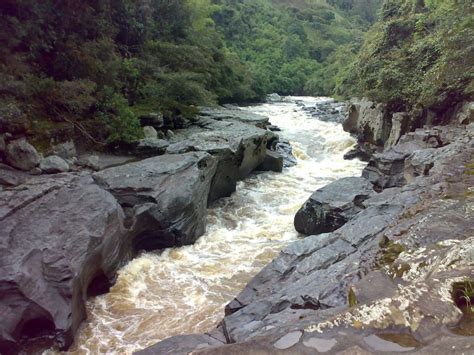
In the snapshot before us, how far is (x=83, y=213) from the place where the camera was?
7145 millimetres

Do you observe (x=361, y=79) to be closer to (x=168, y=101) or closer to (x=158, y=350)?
(x=168, y=101)

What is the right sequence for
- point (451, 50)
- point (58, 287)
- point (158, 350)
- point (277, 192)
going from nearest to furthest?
point (158, 350), point (58, 287), point (451, 50), point (277, 192)

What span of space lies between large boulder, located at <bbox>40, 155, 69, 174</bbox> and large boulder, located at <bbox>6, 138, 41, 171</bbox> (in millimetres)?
164

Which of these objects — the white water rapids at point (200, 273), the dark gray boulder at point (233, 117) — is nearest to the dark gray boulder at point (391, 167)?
the white water rapids at point (200, 273)

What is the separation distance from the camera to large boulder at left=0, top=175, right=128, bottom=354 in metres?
5.55

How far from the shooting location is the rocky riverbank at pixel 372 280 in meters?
2.69

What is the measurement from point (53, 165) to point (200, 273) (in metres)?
4.28

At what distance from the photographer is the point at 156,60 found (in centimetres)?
1579

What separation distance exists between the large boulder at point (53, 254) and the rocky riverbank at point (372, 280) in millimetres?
2066

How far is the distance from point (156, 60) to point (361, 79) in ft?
26.4

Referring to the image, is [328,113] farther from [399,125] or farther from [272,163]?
[272,163]

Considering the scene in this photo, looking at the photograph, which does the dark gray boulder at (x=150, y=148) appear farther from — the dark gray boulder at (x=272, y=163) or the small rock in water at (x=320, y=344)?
the small rock in water at (x=320, y=344)

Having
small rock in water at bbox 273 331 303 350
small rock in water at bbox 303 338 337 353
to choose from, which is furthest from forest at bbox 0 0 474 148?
small rock in water at bbox 303 338 337 353

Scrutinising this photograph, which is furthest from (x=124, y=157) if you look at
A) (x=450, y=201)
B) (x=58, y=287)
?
(x=450, y=201)
